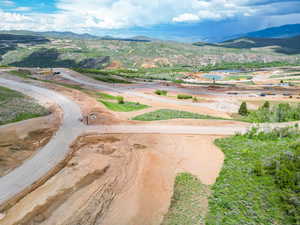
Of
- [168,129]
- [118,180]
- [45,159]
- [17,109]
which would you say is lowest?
[118,180]

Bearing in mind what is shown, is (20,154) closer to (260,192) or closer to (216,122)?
(260,192)

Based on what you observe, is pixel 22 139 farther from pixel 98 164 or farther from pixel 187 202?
pixel 187 202

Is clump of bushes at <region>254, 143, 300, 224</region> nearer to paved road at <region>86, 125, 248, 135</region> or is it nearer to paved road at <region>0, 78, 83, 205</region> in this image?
paved road at <region>86, 125, 248, 135</region>

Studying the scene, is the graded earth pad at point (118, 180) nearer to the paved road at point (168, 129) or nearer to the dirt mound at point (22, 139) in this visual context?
the paved road at point (168, 129)

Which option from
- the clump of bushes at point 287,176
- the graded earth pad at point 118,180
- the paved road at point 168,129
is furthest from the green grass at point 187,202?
the paved road at point 168,129

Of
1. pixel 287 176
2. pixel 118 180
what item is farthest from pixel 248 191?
pixel 118 180

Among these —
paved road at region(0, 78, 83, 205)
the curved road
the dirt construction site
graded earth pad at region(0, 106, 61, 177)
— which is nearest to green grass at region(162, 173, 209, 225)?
the dirt construction site
